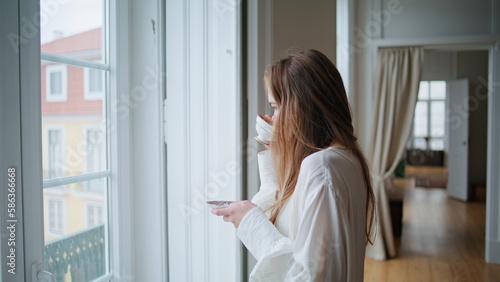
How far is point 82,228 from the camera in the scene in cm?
119

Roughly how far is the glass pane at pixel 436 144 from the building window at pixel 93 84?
1177 centimetres

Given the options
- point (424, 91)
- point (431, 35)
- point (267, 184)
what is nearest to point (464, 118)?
point (431, 35)

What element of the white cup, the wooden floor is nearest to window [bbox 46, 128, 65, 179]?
the white cup

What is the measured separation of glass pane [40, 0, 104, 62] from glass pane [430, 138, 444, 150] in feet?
38.7

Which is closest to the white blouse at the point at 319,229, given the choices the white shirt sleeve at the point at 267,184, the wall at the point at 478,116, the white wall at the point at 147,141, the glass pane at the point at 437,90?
the white shirt sleeve at the point at 267,184

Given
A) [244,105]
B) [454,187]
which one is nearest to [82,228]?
[244,105]

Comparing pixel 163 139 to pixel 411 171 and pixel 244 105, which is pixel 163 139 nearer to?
pixel 244 105

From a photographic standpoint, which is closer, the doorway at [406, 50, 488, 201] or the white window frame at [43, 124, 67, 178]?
the white window frame at [43, 124, 67, 178]

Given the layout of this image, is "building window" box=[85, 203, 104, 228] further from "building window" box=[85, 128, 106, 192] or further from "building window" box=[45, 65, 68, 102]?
"building window" box=[45, 65, 68, 102]

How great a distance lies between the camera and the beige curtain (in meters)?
4.41

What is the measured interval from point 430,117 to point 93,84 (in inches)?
458

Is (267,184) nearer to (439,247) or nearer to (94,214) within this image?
(94,214)

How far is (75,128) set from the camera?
1135mm

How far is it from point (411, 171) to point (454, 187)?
10.2ft
